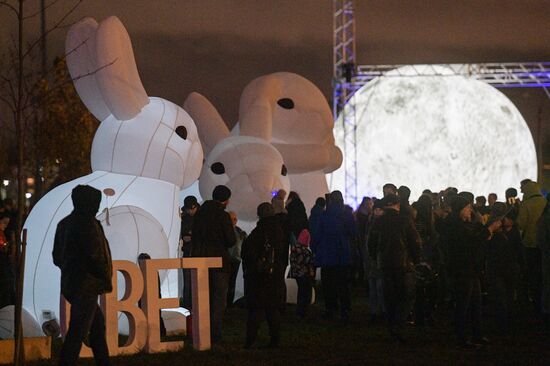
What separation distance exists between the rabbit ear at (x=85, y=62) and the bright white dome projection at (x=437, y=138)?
3266cm

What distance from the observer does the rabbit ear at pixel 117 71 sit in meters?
14.1

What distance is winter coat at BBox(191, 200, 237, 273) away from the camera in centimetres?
1259

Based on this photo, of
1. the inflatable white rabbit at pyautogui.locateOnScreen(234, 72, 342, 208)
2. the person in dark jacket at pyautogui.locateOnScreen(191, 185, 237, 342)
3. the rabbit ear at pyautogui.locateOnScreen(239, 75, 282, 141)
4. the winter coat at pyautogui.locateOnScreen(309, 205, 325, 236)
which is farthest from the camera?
the inflatable white rabbit at pyautogui.locateOnScreen(234, 72, 342, 208)

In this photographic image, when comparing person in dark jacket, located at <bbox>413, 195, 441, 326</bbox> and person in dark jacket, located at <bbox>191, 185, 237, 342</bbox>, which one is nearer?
person in dark jacket, located at <bbox>191, 185, 237, 342</bbox>

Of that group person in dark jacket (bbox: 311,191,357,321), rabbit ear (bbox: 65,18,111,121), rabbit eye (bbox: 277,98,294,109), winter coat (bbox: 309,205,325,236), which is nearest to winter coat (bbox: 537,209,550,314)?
person in dark jacket (bbox: 311,191,357,321)

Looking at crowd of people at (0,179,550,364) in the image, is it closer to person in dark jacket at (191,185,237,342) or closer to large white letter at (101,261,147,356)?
person in dark jacket at (191,185,237,342)

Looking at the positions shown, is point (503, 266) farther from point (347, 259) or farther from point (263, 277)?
point (263, 277)

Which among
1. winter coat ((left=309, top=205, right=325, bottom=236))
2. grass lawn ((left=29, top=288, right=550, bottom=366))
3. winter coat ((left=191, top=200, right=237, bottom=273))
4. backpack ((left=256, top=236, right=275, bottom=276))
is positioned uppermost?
winter coat ((left=309, top=205, right=325, bottom=236))

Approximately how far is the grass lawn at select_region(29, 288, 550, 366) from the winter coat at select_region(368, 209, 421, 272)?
0.93 m

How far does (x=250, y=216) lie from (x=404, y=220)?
6758mm

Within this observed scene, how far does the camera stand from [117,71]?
14.4 metres

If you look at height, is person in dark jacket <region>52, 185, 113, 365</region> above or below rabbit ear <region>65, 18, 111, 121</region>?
below

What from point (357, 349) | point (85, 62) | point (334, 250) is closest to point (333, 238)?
point (334, 250)

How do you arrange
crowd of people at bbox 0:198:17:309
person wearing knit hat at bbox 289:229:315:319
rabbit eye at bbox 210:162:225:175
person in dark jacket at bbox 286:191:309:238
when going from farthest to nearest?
rabbit eye at bbox 210:162:225:175, person in dark jacket at bbox 286:191:309:238, person wearing knit hat at bbox 289:229:315:319, crowd of people at bbox 0:198:17:309
